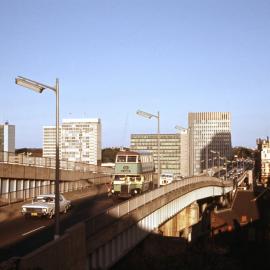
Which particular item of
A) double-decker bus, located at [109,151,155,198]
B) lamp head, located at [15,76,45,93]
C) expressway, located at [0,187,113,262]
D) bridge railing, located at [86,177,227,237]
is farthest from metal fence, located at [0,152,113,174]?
lamp head, located at [15,76,45,93]

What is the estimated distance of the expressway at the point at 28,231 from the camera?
24125mm

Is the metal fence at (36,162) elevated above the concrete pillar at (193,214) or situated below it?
above

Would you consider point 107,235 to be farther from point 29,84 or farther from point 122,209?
point 29,84

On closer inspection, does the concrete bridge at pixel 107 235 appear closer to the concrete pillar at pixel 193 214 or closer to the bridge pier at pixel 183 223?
the bridge pier at pixel 183 223

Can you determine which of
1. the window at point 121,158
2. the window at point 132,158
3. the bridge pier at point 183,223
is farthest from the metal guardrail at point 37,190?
the bridge pier at point 183,223

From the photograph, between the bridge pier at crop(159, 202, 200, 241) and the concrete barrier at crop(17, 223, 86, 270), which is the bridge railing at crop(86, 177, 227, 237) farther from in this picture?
the bridge pier at crop(159, 202, 200, 241)

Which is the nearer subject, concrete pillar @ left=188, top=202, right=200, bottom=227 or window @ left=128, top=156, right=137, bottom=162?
window @ left=128, top=156, right=137, bottom=162

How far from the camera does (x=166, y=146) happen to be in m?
193

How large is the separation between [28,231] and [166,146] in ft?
537

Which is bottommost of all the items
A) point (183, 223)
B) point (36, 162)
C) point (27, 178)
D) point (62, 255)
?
point (183, 223)

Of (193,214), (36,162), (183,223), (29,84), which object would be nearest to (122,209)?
(29,84)

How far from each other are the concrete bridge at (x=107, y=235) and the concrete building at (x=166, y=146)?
134m

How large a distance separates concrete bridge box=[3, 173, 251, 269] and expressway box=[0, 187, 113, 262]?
6.82 feet

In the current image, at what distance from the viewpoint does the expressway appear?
24125 mm
